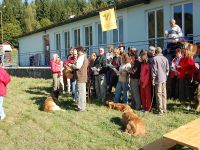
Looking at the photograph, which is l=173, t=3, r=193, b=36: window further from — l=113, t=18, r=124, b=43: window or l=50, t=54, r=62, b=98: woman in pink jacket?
l=50, t=54, r=62, b=98: woman in pink jacket

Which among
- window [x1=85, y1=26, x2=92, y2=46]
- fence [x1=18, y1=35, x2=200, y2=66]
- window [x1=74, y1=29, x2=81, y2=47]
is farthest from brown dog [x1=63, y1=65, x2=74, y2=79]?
window [x1=74, y1=29, x2=81, y2=47]

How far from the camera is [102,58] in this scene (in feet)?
39.3

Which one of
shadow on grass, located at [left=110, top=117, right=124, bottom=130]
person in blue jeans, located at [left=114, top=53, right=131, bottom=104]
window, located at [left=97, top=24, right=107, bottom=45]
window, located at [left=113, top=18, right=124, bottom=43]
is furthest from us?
window, located at [left=97, top=24, right=107, bottom=45]

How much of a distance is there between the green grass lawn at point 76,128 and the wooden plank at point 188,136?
145 centimetres

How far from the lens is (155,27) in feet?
53.7

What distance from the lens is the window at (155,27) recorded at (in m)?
15.9

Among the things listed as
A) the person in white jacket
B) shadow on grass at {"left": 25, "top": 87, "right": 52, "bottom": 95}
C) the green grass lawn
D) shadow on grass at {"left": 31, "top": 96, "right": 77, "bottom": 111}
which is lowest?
the green grass lawn

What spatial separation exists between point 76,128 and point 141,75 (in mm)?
2576

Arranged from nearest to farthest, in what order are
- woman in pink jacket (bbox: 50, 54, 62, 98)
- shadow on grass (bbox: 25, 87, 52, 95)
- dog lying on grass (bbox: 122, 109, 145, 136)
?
dog lying on grass (bbox: 122, 109, 145, 136)
woman in pink jacket (bbox: 50, 54, 62, 98)
shadow on grass (bbox: 25, 87, 52, 95)

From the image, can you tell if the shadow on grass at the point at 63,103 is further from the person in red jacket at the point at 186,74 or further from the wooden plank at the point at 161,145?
the wooden plank at the point at 161,145

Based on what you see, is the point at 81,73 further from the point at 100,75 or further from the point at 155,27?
the point at 155,27

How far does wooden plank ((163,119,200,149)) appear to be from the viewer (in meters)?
5.89

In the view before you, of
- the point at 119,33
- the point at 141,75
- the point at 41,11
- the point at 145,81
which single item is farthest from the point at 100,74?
the point at 41,11

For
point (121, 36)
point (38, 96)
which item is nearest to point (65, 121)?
point (38, 96)
